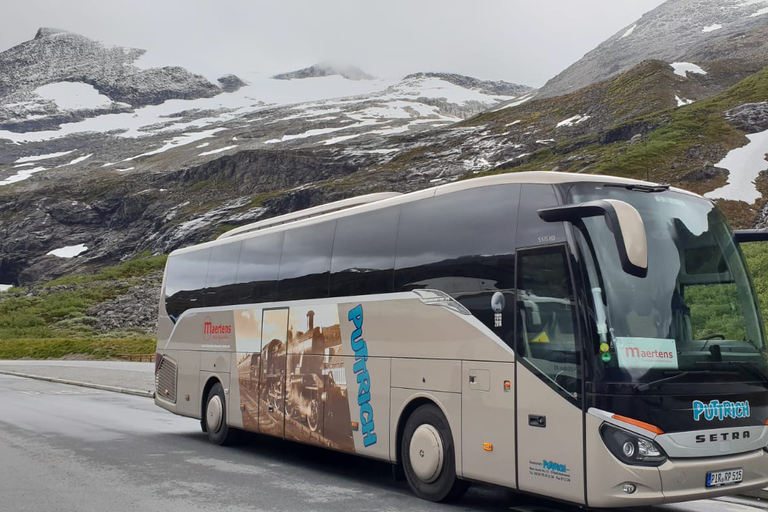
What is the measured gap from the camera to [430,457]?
9016 millimetres

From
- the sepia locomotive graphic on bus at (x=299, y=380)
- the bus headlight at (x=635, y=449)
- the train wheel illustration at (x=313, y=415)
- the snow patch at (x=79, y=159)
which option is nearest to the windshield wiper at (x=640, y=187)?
the bus headlight at (x=635, y=449)

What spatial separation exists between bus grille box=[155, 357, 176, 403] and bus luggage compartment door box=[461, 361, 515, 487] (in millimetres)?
9267

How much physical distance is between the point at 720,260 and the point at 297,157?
110m

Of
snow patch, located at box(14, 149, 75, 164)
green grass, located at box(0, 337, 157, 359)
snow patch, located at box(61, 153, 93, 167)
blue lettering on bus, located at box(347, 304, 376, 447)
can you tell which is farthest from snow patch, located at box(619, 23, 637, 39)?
blue lettering on bus, located at box(347, 304, 376, 447)

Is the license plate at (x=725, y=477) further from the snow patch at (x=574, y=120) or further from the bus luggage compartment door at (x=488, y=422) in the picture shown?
the snow patch at (x=574, y=120)

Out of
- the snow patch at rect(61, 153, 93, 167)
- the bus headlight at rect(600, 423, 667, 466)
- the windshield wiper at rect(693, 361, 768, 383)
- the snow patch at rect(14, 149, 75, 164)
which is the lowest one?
the bus headlight at rect(600, 423, 667, 466)

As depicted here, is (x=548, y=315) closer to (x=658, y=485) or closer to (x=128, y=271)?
(x=658, y=485)

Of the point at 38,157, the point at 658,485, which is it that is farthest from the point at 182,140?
the point at 658,485

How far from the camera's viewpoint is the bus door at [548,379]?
24.2 ft

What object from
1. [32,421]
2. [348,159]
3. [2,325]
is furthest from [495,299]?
[348,159]

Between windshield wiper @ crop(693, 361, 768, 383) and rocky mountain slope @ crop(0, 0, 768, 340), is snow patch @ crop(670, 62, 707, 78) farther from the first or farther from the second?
windshield wiper @ crop(693, 361, 768, 383)

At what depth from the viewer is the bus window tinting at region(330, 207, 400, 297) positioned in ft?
33.5

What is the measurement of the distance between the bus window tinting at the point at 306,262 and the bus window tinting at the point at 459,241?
1.85m

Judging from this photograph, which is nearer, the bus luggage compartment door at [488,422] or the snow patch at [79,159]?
the bus luggage compartment door at [488,422]
